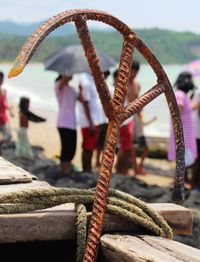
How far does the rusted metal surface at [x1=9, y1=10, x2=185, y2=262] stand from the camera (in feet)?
6.47

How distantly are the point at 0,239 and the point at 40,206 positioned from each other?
0.16 meters

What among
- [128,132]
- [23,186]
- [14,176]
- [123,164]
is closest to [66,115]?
[128,132]

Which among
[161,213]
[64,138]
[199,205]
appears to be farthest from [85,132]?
[161,213]

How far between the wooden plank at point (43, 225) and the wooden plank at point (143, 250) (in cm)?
8

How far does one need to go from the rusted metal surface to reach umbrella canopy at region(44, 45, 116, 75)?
4.82 meters

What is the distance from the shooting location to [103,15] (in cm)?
200

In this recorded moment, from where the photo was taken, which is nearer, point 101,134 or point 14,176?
point 14,176

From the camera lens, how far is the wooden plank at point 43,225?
201 centimetres

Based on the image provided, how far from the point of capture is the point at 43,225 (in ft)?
6.68

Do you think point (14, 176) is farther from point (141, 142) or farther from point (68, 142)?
point (141, 142)

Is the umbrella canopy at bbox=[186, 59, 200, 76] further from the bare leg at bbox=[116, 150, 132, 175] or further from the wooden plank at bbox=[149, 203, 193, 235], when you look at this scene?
the wooden plank at bbox=[149, 203, 193, 235]

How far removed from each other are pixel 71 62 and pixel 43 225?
18.0 ft

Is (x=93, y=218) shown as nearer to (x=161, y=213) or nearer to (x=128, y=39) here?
(x=161, y=213)

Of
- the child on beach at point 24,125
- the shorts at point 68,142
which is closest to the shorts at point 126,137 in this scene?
the shorts at point 68,142
